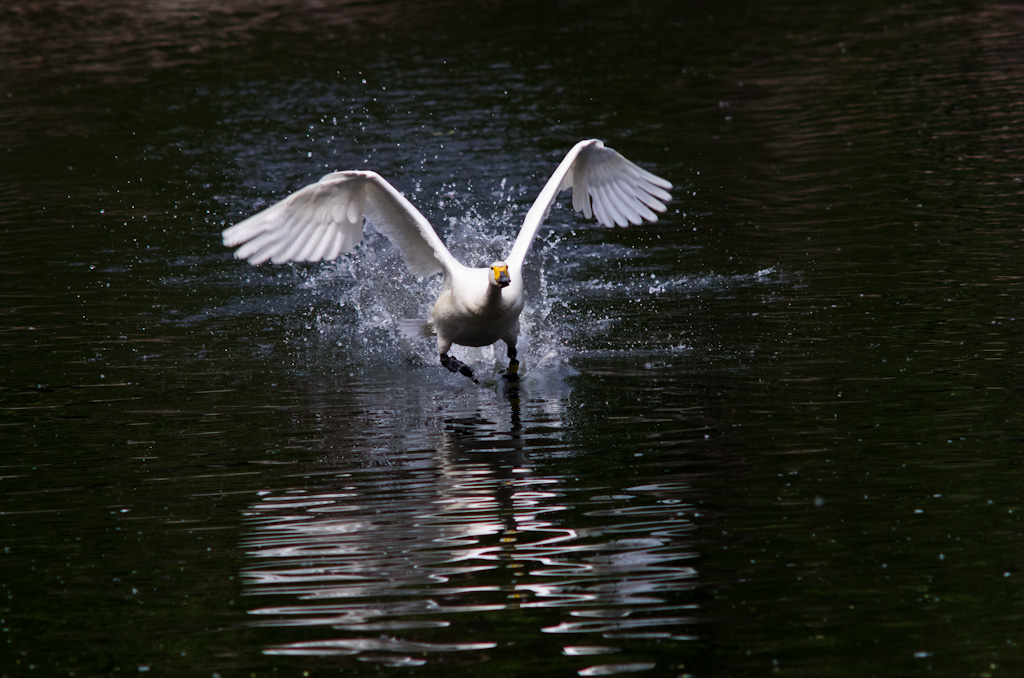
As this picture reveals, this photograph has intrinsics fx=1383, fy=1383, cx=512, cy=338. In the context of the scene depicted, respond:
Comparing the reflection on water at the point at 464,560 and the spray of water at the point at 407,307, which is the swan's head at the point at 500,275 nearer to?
the spray of water at the point at 407,307

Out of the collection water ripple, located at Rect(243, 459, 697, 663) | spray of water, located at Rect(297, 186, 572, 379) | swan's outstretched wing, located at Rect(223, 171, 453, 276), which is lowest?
water ripple, located at Rect(243, 459, 697, 663)

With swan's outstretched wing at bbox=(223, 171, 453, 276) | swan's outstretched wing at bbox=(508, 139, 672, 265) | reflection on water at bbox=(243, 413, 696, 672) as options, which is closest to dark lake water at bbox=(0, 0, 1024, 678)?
reflection on water at bbox=(243, 413, 696, 672)

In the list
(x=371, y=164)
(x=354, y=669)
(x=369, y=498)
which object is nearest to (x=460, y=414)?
(x=369, y=498)

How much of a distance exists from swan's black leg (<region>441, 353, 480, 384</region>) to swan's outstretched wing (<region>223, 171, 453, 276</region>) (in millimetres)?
805

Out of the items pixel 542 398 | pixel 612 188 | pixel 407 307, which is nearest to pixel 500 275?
pixel 542 398

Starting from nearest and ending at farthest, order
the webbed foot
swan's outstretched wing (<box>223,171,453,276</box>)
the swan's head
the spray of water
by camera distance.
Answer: the swan's head → swan's outstretched wing (<box>223,171,453,276</box>) → the webbed foot → the spray of water

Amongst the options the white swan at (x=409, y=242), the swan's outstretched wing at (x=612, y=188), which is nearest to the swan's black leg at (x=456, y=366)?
the white swan at (x=409, y=242)

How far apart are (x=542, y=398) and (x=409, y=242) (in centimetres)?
191

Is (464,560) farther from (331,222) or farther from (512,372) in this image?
(331,222)

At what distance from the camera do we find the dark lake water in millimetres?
5957

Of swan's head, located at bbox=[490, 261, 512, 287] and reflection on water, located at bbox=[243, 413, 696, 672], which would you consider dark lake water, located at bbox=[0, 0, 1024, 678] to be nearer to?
reflection on water, located at bbox=[243, 413, 696, 672]

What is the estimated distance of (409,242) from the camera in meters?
10.9

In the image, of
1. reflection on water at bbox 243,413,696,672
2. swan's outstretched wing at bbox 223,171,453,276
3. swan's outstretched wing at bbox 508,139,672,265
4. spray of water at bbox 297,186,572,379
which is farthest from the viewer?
swan's outstretched wing at bbox 508,139,672,265

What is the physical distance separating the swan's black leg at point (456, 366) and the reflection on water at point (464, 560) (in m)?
2.56
